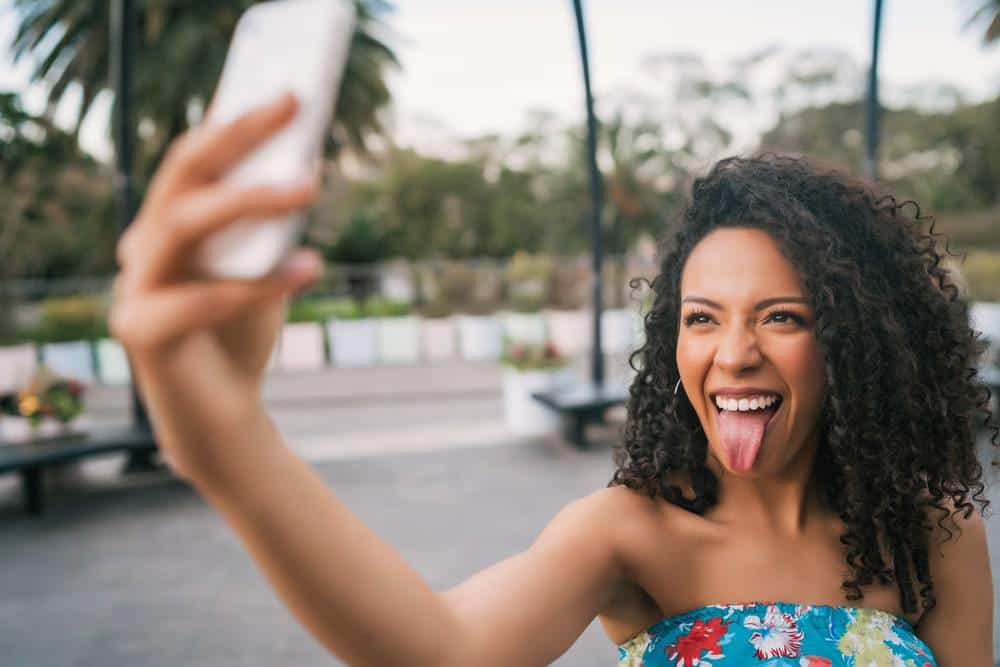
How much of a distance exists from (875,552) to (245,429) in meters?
0.97

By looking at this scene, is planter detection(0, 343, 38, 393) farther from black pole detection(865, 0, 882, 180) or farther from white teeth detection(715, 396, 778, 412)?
white teeth detection(715, 396, 778, 412)

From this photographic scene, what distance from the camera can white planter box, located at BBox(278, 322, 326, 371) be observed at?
12.9 m

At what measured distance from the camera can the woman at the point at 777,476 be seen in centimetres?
114

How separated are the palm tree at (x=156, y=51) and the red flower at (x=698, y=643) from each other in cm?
1720

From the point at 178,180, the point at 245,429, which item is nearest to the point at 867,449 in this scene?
the point at 245,429

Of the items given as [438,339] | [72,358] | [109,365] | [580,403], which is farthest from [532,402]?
[72,358]

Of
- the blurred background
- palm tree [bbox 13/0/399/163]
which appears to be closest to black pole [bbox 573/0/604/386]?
the blurred background

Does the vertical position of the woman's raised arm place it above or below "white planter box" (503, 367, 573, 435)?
above

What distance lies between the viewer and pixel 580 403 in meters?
6.98

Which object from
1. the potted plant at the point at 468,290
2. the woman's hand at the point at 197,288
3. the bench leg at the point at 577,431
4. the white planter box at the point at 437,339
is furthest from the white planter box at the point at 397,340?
the woman's hand at the point at 197,288

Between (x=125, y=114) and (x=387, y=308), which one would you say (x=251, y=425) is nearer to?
(x=125, y=114)

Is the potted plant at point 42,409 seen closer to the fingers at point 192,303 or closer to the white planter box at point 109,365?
the white planter box at point 109,365

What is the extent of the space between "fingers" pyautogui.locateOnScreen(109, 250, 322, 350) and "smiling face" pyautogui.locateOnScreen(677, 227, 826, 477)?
0.71m

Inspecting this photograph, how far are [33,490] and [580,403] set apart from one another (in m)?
3.94
